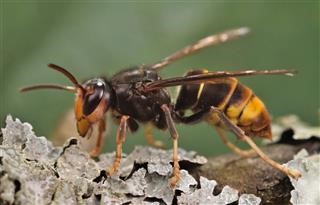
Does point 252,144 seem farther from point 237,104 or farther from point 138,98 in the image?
point 138,98

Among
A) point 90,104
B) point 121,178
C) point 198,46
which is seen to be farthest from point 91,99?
point 198,46

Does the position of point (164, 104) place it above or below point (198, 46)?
below

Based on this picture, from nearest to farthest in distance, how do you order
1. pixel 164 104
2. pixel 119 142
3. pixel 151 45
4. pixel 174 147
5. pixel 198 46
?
pixel 174 147 → pixel 119 142 → pixel 164 104 → pixel 198 46 → pixel 151 45

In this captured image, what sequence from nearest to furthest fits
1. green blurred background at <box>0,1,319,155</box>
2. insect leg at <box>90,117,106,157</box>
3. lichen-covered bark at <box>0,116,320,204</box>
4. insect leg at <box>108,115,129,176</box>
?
1. lichen-covered bark at <box>0,116,320,204</box>
2. insect leg at <box>108,115,129,176</box>
3. insect leg at <box>90,117,106,157</box>
4. green blurred background at <box>0,1,319,155</box>

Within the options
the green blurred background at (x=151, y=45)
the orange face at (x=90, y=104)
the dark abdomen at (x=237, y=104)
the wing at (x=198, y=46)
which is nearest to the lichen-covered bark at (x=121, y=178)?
the orange face at (x=90, y=104)

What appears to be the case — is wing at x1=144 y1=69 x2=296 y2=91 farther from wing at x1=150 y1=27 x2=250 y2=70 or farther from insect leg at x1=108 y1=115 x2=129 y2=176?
wing at x1=150 y1=27 x2=250 y2=70

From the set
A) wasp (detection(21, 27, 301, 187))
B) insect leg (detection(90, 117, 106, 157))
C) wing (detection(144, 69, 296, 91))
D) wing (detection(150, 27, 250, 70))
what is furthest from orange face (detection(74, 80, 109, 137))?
wing (detection(150, 27, 250, 70))

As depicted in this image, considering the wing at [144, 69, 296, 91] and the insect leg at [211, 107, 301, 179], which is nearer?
the insect leg at [211, 107, 301, 179]
